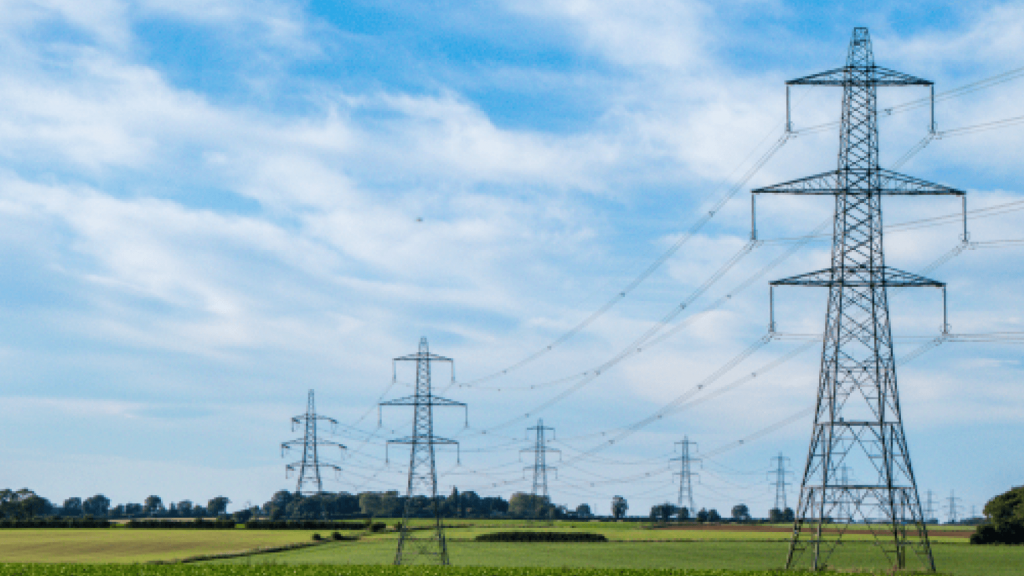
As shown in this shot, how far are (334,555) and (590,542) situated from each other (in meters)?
39.6

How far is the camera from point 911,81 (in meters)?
52.0

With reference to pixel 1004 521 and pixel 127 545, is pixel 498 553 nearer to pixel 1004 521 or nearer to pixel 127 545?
pixel 127 545

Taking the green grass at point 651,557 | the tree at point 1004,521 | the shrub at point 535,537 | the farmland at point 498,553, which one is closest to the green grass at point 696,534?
the shrub at point 535,537

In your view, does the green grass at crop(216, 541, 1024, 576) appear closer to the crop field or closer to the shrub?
the crop field

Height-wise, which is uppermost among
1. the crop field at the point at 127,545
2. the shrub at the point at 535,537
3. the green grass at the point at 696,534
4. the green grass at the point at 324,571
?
the green grass at the point at 324,571

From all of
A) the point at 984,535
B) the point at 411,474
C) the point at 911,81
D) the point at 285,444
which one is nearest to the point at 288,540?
the point at 285,444

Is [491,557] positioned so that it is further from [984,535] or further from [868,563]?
[984,535]

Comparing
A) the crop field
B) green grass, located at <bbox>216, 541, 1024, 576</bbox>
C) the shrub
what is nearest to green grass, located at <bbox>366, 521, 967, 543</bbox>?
the shrub

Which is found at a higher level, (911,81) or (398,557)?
(911,81)

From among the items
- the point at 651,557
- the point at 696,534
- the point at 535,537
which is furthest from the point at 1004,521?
the point at 535,537

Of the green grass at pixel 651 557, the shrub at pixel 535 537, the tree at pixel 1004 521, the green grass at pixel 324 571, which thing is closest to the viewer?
the green grass at pixel 324 571

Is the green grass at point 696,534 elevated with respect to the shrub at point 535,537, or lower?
lower

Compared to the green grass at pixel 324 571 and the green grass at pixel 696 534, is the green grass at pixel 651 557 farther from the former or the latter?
the green grass at pixel 696 534

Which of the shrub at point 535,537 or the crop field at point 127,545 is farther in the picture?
the shrub at point 535,537
